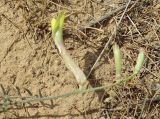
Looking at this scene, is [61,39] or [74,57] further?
[74,57]

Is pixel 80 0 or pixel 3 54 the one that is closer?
pixel 3 54

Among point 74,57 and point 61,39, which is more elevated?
point 61,39

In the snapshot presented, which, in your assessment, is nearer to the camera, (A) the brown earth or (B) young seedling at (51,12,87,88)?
(B) young seedling at (51,12,87,88)

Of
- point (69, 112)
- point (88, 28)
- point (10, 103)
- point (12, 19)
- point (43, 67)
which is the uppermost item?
point (12, 19)

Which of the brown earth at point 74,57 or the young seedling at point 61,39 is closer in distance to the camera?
the young seedling at point 61,39

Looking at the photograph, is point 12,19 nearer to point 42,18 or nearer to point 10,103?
point 42,18

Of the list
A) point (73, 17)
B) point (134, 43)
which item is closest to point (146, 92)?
point (134, 43)

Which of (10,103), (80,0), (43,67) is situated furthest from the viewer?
(80,0)

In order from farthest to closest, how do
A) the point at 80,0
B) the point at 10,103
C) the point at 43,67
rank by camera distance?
the point at 80,0 < the point at 43,67 < the point at 10,103
